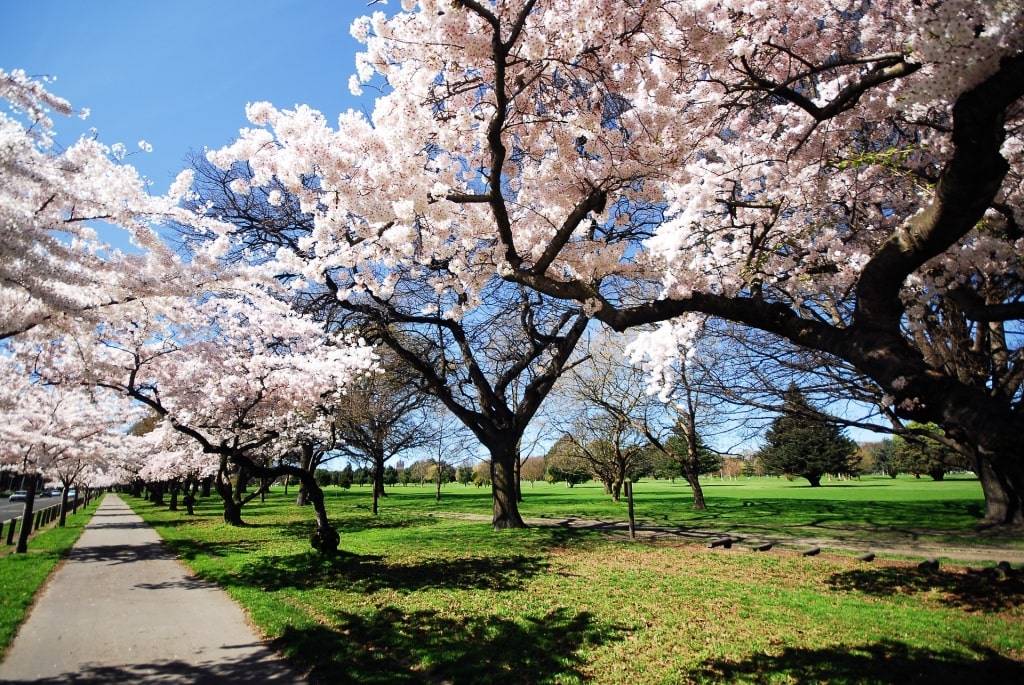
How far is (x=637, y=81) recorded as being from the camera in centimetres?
537

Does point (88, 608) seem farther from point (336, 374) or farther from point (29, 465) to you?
point (29, 465)

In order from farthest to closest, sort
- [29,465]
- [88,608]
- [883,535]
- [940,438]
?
1. [29,465]
2. [883,535]
3. [940,438]
4. [88,608]

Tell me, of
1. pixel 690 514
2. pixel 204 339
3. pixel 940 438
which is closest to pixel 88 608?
pixel 204 339

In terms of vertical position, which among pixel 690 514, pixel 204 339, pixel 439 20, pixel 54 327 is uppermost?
pixel 439 20

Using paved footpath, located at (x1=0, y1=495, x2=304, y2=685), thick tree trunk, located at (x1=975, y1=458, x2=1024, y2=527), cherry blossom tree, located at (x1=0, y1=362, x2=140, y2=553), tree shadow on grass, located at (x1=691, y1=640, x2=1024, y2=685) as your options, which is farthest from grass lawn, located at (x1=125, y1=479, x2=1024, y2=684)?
thick tree trunk, located at (x1=975, y1=458, x2=1024, y2=527)

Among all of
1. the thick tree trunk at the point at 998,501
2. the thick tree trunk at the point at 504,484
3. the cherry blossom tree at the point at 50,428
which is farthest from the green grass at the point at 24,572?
the thick tree trunk at the point at 998,501

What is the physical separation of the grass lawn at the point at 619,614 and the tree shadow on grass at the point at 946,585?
28 millimetres

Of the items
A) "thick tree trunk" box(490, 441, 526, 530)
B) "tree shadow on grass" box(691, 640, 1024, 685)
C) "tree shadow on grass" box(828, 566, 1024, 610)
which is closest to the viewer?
"tree shadow on grass" box(691, 640, 1024, 685)

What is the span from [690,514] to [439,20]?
61.0 ft

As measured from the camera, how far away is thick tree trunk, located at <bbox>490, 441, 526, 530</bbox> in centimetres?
1364

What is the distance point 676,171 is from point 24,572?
40.5 ft

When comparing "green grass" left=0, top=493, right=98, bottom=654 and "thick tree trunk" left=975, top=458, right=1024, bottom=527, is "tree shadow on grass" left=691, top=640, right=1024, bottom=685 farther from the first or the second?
"thick tree trunk" left=975, top=458, right=1024, bottom=527

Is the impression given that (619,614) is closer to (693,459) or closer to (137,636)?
(137,636)

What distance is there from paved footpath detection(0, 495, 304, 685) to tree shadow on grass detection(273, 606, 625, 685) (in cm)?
38
